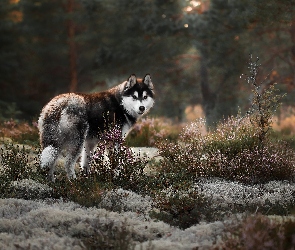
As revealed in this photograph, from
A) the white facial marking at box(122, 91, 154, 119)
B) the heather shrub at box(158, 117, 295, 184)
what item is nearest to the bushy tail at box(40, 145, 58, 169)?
the white facial marking at box(122, 91, 154, 119)

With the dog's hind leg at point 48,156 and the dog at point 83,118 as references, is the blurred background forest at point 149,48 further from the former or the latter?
the dog's hind leg at point 48,156

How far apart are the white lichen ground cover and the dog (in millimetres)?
1173

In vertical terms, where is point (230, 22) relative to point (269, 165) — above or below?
above

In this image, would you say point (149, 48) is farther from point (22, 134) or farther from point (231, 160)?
point (231, 160)

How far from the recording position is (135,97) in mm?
10508

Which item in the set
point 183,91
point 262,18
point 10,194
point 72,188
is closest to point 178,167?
point 72,188

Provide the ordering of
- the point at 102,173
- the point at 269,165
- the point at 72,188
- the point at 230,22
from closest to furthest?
the point at 72,188
the point at 102,173
the point at 269,165
the point at 230,22

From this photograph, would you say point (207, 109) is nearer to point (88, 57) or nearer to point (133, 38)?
point (133, 38)

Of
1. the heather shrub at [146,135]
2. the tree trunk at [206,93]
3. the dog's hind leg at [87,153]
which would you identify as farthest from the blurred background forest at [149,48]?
the dog's hind leg at [87,153]

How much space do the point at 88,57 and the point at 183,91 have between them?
634 centimetres

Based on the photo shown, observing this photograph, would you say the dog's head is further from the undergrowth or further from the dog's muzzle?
the undergrowth

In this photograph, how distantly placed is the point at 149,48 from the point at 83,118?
17403 mm

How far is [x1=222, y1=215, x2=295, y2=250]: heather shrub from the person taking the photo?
4.82 metres

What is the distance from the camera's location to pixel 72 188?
8148mm
